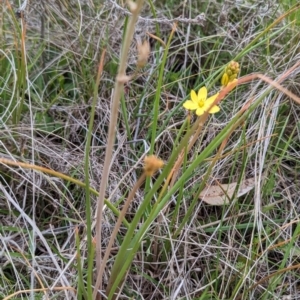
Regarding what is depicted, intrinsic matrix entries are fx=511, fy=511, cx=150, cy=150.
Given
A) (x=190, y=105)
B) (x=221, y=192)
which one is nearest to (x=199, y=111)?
(x=190, y=105)

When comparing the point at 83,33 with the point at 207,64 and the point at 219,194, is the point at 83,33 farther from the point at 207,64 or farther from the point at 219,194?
the point at 219,194

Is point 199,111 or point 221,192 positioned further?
point 221,192

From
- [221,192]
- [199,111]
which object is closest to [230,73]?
[199,111]

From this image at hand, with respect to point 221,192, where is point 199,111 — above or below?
above

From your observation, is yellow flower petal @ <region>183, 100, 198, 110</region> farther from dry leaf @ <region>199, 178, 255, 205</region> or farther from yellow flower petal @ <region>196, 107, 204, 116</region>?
dry leaf @ <region>199, 178, 255, 205</region>

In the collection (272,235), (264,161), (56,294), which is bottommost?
(56,294)

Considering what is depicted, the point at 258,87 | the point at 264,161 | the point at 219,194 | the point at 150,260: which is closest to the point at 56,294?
the point at 150,260

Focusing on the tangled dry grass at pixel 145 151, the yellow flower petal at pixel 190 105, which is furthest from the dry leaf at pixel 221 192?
the yellow flower petal at pixel 190 105

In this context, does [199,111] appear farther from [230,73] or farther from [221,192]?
[221,192]
